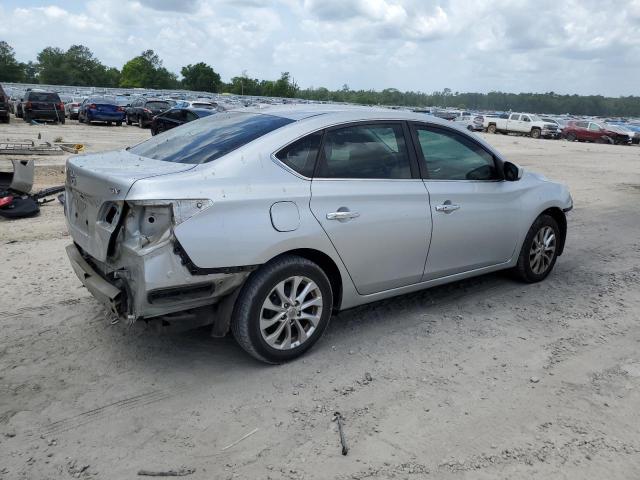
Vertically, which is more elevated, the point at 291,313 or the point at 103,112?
the point at 103,112

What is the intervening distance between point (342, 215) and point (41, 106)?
28485mm

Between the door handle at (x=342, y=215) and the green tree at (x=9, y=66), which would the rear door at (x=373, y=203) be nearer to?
the door handle at (x=342, y=215)

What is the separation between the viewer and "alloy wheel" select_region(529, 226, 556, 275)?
216 inches

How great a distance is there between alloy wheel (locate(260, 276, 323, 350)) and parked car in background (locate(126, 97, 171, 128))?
2816cm

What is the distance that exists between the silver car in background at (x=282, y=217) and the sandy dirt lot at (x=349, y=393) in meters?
0.37

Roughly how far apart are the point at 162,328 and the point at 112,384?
0.52m

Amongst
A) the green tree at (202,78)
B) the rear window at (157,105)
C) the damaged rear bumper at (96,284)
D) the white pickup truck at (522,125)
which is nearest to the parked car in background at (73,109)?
the rear window at (157,105)

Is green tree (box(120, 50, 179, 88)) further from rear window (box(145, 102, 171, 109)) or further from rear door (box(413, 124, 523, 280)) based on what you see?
rear door (box(413, 124, 523, 280))

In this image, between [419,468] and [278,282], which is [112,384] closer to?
[278,282]

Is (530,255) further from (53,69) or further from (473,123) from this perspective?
(53,69)

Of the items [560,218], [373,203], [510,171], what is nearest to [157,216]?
[373,203]

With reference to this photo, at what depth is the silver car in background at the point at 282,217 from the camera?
10.8ft

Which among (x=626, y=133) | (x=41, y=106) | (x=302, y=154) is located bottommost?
(x=41, y=106)

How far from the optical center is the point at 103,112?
29625 millimetres
